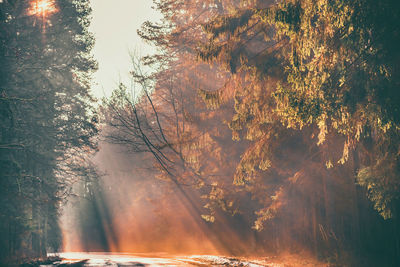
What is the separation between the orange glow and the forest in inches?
5.6

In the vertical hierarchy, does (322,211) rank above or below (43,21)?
below

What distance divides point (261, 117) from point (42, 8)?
1691 cm

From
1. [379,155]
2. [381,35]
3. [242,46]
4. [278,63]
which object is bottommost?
[379,155]

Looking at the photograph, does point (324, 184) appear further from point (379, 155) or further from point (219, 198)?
point (219, 198)

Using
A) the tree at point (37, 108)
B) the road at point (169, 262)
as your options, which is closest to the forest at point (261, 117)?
the tree at point (37, 108)

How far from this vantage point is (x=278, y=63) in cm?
1097

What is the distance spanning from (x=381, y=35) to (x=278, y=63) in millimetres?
→ 3621

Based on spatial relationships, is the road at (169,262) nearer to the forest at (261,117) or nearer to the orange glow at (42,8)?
the forest at (261,117)

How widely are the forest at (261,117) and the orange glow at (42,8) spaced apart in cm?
14

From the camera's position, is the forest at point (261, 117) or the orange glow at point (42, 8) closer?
the forest at point (261, 117)

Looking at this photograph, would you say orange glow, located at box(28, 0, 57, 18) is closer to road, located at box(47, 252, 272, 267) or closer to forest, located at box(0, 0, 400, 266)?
forest, located at box(0, 0, 400, 266)

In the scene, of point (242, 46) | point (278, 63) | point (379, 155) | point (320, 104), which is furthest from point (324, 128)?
point (242, 46)

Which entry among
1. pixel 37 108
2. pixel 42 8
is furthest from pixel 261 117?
pixel 42 8

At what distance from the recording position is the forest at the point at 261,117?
8.28 meters
